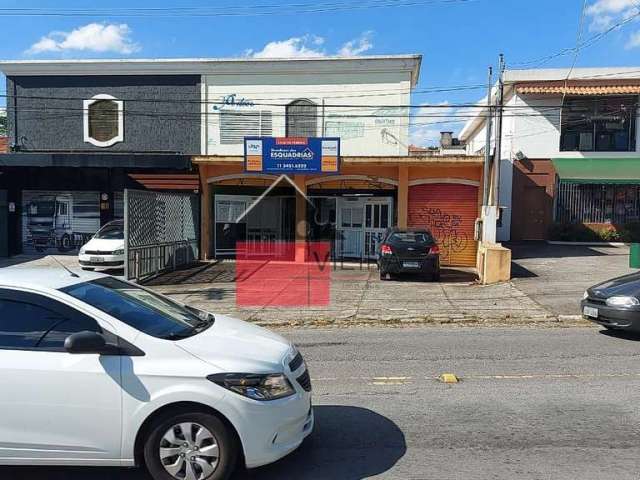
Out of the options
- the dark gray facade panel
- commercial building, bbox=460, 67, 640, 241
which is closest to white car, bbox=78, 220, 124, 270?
the dark gray facade panel

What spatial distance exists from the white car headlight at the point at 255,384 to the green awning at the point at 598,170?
2278 cm

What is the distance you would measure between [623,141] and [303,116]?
14.4 m

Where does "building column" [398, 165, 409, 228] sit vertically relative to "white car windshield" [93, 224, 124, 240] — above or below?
above

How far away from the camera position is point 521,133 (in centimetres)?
2492

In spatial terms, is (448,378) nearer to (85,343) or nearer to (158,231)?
(85,343)

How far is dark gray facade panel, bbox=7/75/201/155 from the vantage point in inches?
904

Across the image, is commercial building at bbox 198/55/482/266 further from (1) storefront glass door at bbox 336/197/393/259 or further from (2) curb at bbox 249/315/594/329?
(2) curb at bbox 249/315/594/329

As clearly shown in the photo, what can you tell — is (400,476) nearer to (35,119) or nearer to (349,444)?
(349,444)

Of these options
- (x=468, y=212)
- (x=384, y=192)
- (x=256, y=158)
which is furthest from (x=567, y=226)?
(x=256, y=158)

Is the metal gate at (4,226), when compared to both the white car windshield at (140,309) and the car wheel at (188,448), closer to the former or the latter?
the white car windshield at (140,309)

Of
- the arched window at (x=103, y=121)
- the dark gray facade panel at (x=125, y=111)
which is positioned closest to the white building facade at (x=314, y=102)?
the dark gray facade panel at (x=125, y=111)

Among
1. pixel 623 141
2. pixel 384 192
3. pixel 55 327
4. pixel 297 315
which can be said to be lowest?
pixel 297 315

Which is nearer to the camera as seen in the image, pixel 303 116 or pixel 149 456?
pixel 149 456

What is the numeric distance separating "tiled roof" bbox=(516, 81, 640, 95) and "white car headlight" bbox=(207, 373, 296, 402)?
77.6 ft
